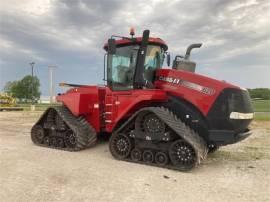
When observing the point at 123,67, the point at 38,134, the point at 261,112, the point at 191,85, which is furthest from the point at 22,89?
the point at 191,85

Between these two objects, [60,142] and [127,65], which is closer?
[127,65]

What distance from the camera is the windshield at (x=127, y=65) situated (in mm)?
8180

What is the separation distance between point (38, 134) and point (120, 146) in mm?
3392

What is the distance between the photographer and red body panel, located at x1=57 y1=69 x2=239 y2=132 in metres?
7.14

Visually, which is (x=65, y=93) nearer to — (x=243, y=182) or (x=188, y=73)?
(x=188, y=73)

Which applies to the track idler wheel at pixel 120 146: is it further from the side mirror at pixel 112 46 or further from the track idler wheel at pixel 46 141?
the track idler wheel at pixel 46 141

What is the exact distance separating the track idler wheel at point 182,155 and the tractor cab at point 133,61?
1.71 metres

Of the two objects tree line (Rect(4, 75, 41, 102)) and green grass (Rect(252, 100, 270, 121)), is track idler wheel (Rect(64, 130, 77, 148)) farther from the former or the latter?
tree line (Rect(4, 75, 41, 102))

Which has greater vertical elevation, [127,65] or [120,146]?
[127,65]

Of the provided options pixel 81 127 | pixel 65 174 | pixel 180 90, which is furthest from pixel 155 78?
pixel 65 174

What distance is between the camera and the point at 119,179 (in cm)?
624

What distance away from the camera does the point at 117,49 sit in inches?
337

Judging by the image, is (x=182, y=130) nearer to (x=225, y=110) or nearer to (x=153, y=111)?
(x=153, y=111)

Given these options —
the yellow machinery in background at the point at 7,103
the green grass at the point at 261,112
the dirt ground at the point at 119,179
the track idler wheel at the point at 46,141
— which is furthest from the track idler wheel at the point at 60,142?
the yellow machinery in background at the point at 7,103
